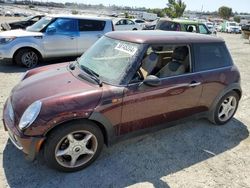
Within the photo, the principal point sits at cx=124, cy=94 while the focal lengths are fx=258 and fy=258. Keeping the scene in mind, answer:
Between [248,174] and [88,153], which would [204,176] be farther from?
[88,153]

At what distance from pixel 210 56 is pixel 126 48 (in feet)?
4.86

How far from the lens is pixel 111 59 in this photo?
11.7 feet

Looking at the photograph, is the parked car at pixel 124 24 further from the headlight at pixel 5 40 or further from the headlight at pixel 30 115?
the headlight at pixel 30 115

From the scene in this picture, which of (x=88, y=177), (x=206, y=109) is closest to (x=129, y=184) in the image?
(x=88, y=177)

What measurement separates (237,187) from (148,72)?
183 cm

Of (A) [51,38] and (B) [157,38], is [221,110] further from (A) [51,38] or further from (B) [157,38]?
(A) [51,38]

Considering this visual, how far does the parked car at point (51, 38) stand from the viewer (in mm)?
7730

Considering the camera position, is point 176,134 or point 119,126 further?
point 176,134

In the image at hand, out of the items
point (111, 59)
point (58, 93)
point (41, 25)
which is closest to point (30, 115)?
point (58, 93)

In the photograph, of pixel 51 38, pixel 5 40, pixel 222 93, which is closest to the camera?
pixel 222 93

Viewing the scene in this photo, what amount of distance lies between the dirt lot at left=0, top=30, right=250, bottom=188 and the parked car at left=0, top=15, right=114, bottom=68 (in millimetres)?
4418

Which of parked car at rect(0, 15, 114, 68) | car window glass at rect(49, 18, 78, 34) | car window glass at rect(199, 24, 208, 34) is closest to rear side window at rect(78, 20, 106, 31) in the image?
parked car at rect(0, 15, 114, 68)

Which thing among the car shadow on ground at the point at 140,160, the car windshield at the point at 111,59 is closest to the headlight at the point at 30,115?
the car shadow on ground at the point at 140,160

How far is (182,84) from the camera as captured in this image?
3742 mm
